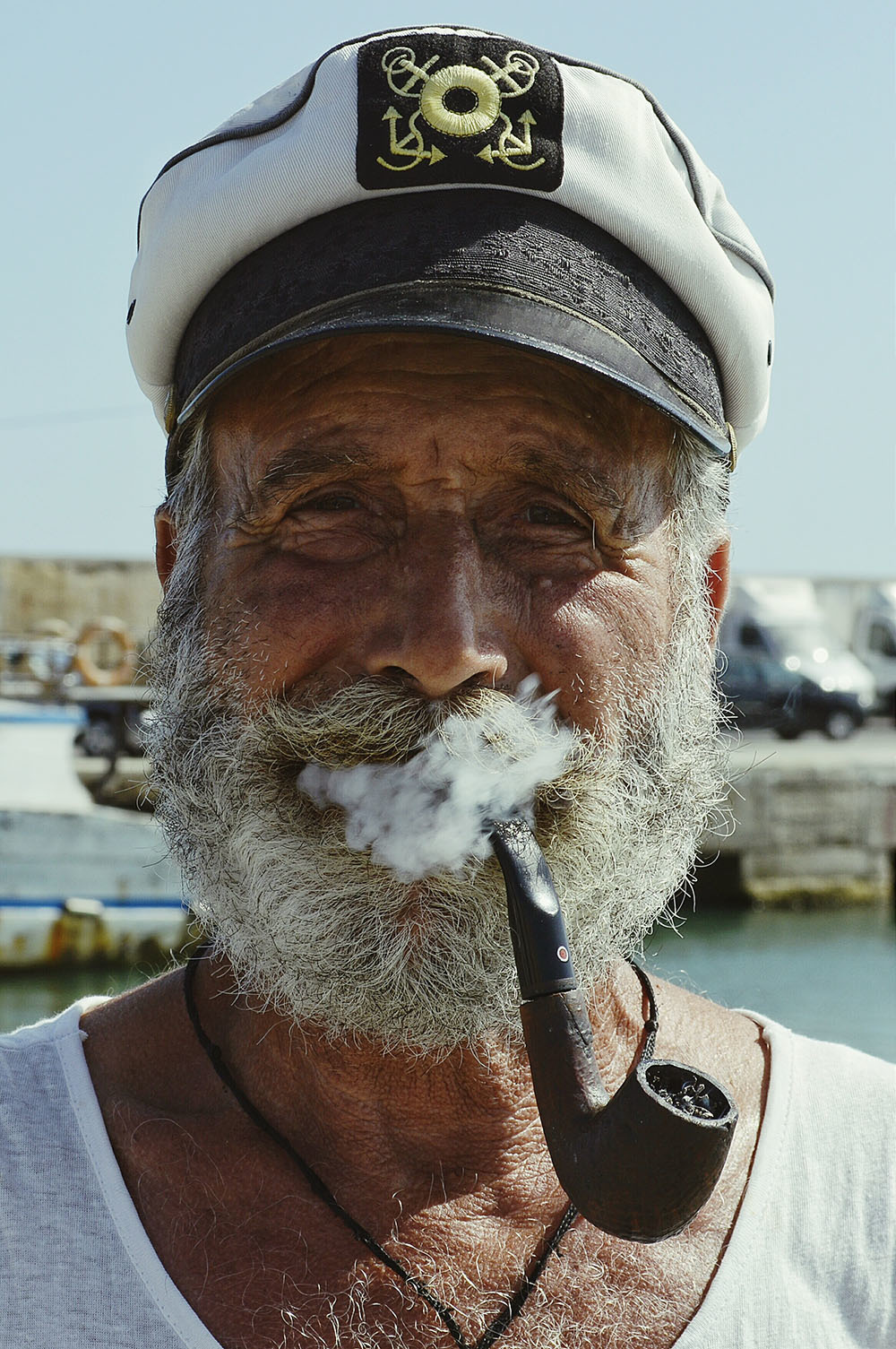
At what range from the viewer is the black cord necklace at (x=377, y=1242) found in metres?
1.67

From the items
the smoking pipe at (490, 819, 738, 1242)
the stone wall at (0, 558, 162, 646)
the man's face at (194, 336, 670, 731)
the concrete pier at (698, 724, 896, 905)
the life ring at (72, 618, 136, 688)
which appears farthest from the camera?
the stone wall at (0, 558, 162, 646)

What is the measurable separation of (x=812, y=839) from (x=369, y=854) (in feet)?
57.2

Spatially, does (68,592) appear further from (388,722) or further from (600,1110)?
(600,1110)

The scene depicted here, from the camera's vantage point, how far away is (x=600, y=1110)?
1349 mm

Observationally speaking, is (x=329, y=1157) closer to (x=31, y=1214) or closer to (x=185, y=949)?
(x=31, y=1214)

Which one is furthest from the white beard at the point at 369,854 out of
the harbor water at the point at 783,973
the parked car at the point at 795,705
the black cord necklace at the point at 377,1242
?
the parked car at the point at 795,705

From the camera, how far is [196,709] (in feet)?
6.27

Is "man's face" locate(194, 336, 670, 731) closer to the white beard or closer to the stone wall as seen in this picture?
the white beard

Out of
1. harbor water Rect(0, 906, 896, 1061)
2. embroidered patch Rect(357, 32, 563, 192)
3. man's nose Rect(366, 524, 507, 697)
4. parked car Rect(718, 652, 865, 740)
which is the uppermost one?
→ embroidered patch Rect(357, 32, 563, 192)

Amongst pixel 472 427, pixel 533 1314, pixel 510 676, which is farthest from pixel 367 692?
pixel 533 1314

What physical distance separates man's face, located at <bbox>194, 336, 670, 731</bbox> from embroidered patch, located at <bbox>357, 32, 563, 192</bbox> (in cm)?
22

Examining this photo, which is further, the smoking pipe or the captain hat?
the captain hat

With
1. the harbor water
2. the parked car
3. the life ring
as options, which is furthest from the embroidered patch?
the parked car

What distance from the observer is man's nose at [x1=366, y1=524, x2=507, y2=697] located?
160cm
